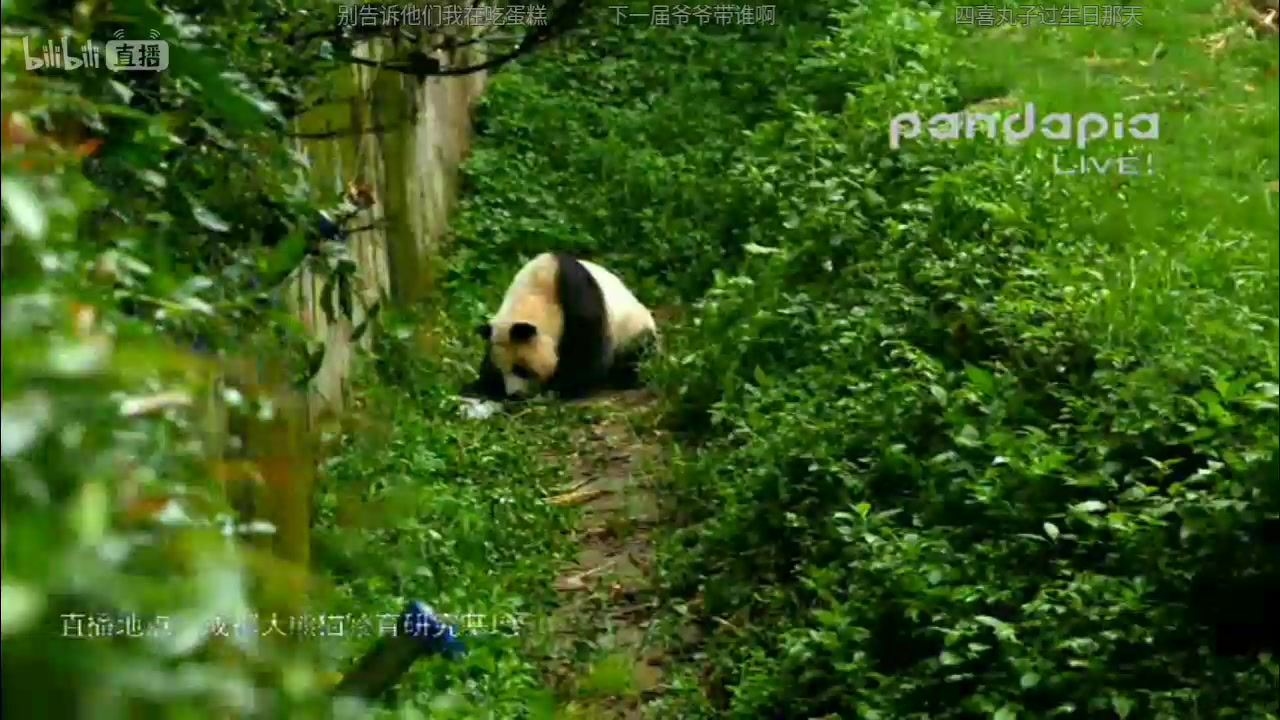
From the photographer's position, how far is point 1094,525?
3295 millimetres

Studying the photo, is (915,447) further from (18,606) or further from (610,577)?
(18,606)

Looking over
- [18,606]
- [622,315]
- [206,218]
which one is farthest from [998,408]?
[18,606]

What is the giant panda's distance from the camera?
21.1 feet

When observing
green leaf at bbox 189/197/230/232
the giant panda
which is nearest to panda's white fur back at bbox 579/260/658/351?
the giant panda

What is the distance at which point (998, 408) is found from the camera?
151 inches

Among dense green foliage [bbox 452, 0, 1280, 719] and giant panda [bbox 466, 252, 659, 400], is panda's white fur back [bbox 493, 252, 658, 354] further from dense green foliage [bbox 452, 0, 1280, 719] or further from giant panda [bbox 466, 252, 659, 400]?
dense green foliage [bbox 452, 0, 1280, 719]

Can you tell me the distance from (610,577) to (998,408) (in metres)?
1.33

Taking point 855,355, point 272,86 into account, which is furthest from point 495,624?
point 272,86

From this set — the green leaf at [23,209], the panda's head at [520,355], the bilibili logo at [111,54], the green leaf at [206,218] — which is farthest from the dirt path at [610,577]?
the green leaf at [23,209]

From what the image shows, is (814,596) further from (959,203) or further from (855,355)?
(959,203)

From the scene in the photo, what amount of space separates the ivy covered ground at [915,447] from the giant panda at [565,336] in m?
0.18

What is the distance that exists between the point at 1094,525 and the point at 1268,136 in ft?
3.60

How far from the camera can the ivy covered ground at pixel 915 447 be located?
2961 mm

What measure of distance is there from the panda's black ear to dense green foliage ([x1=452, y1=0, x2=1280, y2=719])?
0.74 m
